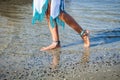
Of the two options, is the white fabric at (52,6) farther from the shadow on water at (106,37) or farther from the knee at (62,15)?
the shadow on water at (106,37)

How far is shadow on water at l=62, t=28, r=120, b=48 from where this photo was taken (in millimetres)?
5414

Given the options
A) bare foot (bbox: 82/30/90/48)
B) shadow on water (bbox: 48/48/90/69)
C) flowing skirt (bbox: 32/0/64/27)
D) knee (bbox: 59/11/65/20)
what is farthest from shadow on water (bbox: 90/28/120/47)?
flowing skirt (bbox: 32/0/64/27)

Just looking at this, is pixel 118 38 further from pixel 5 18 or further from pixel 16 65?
pixel 5 18

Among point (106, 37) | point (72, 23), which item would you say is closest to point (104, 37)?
point (106, 37)

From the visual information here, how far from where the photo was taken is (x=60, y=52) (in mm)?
4871

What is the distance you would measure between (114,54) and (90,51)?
0.35 metres

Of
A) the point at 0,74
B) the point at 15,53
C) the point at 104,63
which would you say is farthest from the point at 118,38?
the point at 0,74

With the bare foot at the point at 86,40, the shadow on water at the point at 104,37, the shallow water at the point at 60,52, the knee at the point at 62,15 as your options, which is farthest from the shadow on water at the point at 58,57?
the knee at the point at 62,15

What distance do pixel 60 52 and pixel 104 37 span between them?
119cm

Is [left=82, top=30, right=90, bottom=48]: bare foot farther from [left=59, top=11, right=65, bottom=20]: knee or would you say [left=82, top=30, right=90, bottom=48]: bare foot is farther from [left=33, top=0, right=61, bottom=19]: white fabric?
[left=33, top=0, right=61, bottom=19]: white fabric

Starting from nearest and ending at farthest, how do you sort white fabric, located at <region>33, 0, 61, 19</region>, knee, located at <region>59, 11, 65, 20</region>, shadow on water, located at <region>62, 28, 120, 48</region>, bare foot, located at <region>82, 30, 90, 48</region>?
white fabric, located at <region>33, 0, 61, 19</region>, knee, located at <region>59, 11, 65, 20</region>, bare foot, located at <region>82, 30, 90, 48</region>, shadow on water, located at <region>62, 28, 120, 48</region>

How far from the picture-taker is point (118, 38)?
225 inches

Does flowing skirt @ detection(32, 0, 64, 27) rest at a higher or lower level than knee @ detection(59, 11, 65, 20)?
higher

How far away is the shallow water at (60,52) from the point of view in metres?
3.91
